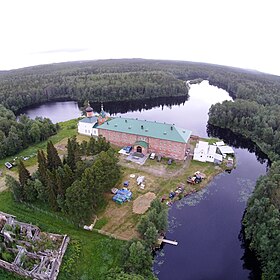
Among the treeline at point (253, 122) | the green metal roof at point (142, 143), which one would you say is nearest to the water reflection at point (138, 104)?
the treeline at point (253, 122)

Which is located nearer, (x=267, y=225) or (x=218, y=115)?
(x=267, y=225)

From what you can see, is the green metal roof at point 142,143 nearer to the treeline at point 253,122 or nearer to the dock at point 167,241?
the dock at point 167,241

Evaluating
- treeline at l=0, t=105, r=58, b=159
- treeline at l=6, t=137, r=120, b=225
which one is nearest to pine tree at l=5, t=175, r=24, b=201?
treeline at l=6, t=137, r=120, b=225

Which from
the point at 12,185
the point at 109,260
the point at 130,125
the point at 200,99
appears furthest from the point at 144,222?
the point at 200,99

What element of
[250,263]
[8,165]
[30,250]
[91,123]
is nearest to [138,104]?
[91,123]

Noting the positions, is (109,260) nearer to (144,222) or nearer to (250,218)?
(144,222)

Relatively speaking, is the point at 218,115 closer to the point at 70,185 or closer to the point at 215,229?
the point at 215,229

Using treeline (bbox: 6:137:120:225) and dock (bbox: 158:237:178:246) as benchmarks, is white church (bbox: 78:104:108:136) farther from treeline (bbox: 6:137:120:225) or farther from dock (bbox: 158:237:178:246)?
→ dock (bbox: 158:237:178:246)
